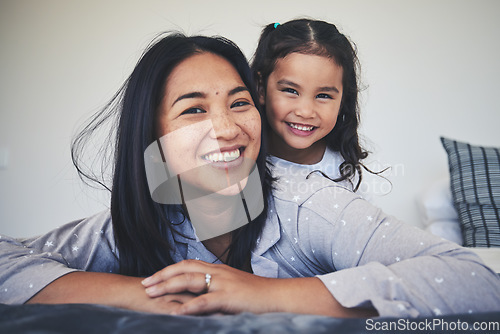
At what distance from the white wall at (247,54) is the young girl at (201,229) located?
4.75 feet

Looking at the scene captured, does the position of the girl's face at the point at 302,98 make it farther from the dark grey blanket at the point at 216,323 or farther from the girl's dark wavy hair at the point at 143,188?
the dark grey blanket at the point at 216,323

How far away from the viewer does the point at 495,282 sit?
76 cm

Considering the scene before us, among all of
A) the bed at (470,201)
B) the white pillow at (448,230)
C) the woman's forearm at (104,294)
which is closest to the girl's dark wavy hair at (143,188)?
the woman's forearm at (104,294)

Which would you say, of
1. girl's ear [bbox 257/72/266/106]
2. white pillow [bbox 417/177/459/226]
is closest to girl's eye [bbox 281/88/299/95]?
girl's ear [bbox 257/72/266/106]

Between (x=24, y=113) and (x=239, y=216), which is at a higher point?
(x=24, y=113)

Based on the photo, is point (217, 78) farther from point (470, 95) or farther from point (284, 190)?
point (470, 95)

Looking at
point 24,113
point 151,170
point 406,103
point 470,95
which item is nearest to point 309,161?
point 151,170

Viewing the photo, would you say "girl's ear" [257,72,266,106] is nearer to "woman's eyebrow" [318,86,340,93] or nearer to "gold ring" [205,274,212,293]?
"woman's eyebrow" [318,86,340,93]

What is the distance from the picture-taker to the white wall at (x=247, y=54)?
274 centimetres

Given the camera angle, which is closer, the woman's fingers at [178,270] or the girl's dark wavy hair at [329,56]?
the woman's fingers at [178,270]

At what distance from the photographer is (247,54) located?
2947 mm

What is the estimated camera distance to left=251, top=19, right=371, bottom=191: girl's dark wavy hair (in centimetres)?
174

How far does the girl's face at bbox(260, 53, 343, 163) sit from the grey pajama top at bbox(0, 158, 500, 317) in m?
0.49

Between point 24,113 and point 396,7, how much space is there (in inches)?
110
